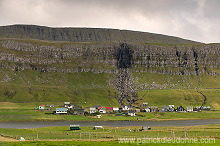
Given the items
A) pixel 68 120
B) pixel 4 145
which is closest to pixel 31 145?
pixel 4 145

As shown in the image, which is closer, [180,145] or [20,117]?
[180,145]

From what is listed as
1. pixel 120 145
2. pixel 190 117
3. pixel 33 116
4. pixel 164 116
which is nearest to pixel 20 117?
Result: pixel 33 116

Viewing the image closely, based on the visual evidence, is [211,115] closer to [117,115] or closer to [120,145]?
[117,115]

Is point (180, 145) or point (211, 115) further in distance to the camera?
point (211, 115)

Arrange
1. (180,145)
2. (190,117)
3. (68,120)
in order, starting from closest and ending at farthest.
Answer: (180,145) → (68,120) → (190,117)

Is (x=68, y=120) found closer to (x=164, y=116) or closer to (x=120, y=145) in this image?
(x=164, y=116)

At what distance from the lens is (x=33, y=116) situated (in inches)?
6934

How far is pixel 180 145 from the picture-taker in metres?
64.6

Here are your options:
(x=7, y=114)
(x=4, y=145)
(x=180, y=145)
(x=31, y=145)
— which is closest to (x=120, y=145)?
(x=180, y=145)

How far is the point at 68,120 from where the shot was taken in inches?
6777

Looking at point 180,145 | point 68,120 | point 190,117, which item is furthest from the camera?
point 190,117

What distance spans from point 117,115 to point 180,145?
133948 mm

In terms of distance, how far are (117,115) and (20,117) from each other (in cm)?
6126

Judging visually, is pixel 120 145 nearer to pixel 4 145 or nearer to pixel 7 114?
pixel 4 145
